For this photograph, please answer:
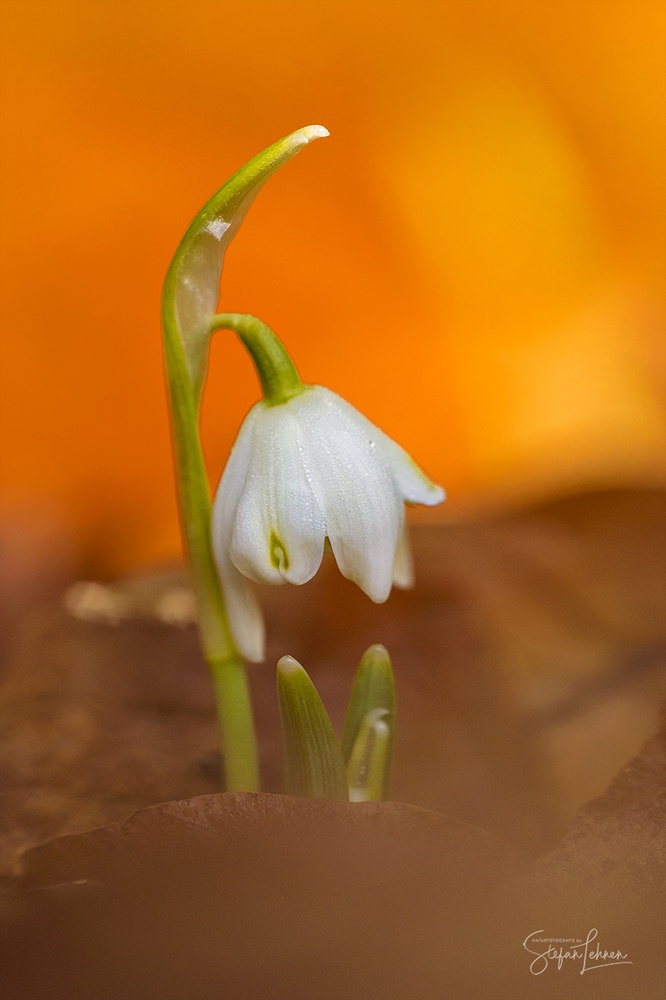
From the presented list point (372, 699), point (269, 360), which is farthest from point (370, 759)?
point (269, 360)

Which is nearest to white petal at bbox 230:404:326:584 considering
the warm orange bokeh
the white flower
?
the white flower

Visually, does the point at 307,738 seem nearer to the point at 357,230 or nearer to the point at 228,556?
the point at 228,556

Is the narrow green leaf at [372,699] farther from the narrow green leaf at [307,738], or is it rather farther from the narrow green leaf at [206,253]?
the narrow green leaf at [206,253]

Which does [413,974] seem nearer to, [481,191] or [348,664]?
[348,664]
